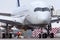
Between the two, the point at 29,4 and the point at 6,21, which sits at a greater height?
the point at 29,4

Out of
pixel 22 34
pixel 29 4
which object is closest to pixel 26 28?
pixel 22 34

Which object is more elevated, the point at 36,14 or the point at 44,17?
the point at 36,14

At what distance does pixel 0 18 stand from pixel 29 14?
396 cm

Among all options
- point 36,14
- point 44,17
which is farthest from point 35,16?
point 44,17

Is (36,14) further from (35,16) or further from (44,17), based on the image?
(44,17)

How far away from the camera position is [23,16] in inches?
1232

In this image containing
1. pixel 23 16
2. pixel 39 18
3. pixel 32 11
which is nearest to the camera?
pixel 39 18

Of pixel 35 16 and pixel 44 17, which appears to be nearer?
pixel 44 17

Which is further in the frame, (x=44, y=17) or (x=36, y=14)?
(x=36, y=14)

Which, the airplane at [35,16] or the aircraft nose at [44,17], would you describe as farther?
the airplane at [35,16]

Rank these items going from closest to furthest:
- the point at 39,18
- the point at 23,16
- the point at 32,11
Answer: the point at 39,18 → the point at 32,11 → the point at 23,16

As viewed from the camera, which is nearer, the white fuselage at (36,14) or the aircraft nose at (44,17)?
the aircraft nose at (44,17)

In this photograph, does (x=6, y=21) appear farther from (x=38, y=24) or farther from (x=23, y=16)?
(x=38, y=24)

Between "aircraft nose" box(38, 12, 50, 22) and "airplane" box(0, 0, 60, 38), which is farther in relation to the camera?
"airplane" box(0, 0, 60, 38)
